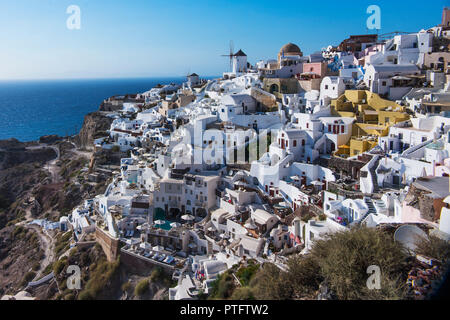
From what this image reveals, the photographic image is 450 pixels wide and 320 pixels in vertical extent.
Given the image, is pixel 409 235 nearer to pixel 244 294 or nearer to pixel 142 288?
pixel 244 294

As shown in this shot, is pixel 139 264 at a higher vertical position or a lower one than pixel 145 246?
lower

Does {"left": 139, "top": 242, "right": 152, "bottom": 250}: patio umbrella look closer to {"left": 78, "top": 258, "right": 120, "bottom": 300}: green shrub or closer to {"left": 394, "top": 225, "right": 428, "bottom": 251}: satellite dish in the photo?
{"left": 78, "top": 258, "right": 120, "bottom": 300}: green shrub

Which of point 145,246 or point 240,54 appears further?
point 240,54

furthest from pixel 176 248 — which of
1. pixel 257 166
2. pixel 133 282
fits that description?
pixel 257 166

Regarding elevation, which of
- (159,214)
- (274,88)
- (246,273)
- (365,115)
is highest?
(274,88)

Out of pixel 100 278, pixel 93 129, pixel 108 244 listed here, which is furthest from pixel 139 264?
pixel 93 129

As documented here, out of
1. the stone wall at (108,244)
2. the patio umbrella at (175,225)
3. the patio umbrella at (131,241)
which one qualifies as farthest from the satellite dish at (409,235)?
the stone wall at (108,244)

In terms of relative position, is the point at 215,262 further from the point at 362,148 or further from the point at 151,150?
the point at 151,150
